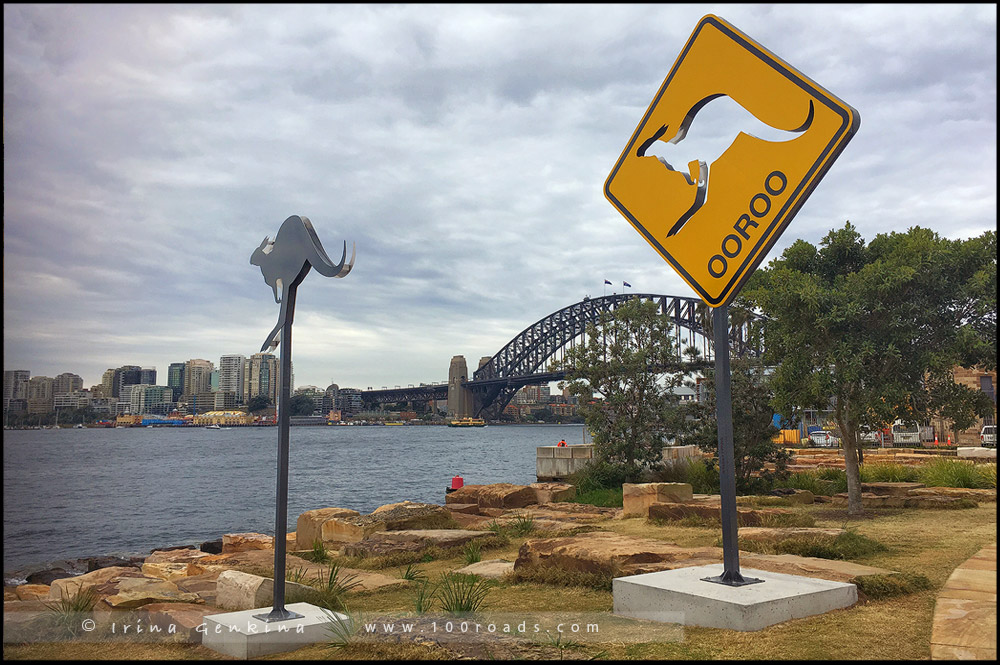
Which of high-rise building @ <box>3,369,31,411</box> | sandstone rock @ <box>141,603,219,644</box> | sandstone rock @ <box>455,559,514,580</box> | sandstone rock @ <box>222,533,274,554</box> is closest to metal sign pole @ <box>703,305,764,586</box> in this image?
sandstone rock @ <box>455,559,514,580</box>

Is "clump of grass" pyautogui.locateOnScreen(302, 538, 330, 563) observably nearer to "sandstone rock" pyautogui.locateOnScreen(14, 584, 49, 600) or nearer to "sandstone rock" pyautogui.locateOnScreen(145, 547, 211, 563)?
"sandstone rock" pyautogui.locateOnScreen(14, 584, 49, 600)

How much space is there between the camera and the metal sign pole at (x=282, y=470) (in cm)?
559

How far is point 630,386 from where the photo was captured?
2034 cm

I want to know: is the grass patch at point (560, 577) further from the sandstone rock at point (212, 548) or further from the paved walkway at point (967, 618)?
the sandstone rock at point (212, 548)

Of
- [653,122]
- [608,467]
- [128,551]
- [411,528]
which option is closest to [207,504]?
[128,551]

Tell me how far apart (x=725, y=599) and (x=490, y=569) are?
3.74m

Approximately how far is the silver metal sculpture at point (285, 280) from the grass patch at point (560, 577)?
8.91 feet

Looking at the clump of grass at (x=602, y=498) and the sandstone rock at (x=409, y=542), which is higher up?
the sandstone rock at (x=409, y=542)

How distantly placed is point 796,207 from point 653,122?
5.13ft

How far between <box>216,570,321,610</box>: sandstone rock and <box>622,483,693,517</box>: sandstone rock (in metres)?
7.69

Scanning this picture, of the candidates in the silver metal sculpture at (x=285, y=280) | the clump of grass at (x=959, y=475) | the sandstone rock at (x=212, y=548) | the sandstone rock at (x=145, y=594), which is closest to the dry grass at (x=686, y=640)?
the silver metal sculpture at (x=285, y=280)

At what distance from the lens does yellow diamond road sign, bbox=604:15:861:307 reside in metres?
5.51

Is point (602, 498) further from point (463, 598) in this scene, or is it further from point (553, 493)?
point (463, 598)

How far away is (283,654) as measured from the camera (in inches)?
200
